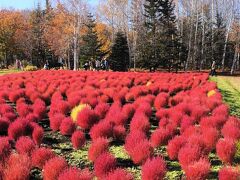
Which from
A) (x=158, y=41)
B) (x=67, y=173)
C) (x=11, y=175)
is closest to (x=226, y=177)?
(x=67, y=173)

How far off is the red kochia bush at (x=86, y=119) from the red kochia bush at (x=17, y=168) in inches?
102

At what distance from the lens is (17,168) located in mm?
4129

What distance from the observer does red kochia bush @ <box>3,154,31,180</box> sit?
402 centimetres

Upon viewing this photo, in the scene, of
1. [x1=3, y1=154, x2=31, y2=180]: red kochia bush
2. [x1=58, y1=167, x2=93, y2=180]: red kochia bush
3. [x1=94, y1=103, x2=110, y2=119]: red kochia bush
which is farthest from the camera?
[x1=94, y1=103, x2=110, y2=119]: red kochia bush

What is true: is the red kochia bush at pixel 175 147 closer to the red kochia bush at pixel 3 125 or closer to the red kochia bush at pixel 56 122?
the red kochia bush at pixel 56 122

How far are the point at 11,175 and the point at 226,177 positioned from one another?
2.20 meters

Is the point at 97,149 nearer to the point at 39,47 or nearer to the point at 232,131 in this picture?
the point at 232,131

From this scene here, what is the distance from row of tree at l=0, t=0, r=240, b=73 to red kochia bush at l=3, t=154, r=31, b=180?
31.5 meters

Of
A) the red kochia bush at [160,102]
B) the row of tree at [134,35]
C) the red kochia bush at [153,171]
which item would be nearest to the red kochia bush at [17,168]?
the red kochia bush at [153,171]

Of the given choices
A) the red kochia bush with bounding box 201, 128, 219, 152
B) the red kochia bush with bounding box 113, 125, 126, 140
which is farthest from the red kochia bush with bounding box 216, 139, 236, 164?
the red kochia bush with bounding box 113, 125, 126, 140

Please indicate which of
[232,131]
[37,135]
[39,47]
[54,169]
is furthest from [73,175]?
[39,47]

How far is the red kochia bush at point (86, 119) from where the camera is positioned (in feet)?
23.3

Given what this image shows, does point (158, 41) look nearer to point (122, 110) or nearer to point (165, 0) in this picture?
point (165, 0)

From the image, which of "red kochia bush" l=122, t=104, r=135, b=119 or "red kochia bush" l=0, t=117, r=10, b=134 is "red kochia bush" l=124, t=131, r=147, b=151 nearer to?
"red kochia bush" l=122, t=104, r=135, b=119
